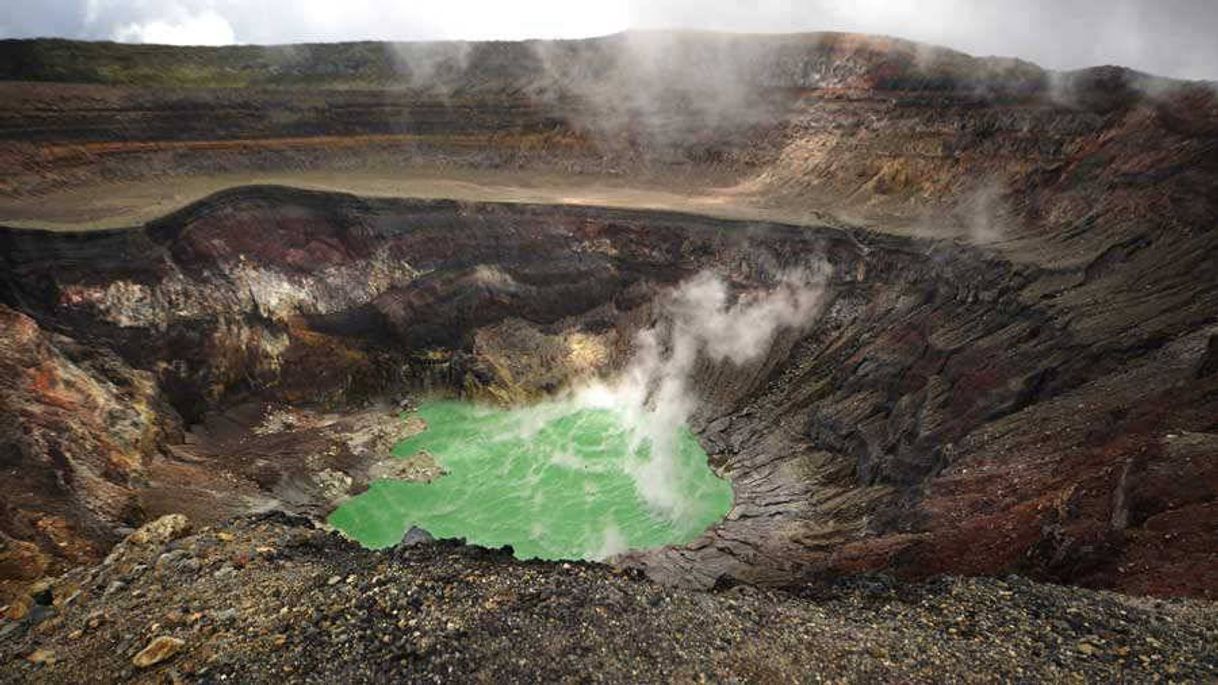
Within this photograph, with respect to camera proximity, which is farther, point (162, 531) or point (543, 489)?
point (543, 489)

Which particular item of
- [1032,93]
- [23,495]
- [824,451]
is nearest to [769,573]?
[824,451]

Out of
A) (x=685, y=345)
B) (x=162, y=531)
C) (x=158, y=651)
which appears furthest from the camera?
(x=685, y=345)

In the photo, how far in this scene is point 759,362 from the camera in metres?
39.3

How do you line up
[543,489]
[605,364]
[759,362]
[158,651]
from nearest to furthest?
[158,651], [543,489], [759,362], [605,364]

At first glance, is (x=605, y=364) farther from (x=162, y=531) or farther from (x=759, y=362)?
(x=162, y=531)

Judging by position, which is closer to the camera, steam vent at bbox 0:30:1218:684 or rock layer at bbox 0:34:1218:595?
steam vent at bbox 0:30:1218:684

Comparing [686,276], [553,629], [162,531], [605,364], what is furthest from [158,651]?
[686,276]

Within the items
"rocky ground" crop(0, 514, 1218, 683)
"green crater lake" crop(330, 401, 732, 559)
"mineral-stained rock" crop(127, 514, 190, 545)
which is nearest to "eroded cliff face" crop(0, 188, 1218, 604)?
"green crater lake" crop(330, 401, 732, 559)

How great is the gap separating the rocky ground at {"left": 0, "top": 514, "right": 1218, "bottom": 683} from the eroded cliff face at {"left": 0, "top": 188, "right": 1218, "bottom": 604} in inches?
87.6

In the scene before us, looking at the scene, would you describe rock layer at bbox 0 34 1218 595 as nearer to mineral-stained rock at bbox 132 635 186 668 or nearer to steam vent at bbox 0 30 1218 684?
steam vent at bbox 0 30 1218 684

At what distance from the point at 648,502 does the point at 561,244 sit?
17234 mm

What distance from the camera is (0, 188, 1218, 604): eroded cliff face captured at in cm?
1988

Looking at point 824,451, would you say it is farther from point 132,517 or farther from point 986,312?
point 132,517

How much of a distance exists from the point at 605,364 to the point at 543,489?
33.7 ft
